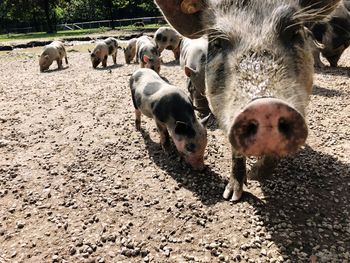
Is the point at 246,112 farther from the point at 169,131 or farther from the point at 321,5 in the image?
the point at 169,131

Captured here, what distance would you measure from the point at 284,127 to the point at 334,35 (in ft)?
31.6

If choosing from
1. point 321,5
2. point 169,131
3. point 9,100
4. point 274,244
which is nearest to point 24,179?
point 169,131

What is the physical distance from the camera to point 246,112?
236cm

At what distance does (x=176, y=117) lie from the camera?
5.40 meters

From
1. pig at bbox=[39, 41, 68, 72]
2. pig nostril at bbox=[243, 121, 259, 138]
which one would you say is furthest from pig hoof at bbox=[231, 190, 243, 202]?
pig at bbox=[39, 41, 68, 72]

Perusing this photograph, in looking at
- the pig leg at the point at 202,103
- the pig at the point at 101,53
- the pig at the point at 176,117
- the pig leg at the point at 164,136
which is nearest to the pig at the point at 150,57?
the pig at the point at 101,53

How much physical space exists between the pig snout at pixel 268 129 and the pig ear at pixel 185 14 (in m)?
1.82

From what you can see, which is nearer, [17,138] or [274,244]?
[274,244]

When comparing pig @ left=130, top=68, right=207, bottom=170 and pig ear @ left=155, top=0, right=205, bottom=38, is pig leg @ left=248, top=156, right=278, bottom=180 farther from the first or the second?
pig ear @ left=155, top=0, right=205, bottom=38

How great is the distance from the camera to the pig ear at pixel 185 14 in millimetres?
3971

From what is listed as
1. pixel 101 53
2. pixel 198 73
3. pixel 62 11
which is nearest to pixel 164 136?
pixel 198 73

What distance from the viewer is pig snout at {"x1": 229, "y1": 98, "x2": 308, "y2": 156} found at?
232 centimetres

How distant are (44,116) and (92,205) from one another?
14.1 feet

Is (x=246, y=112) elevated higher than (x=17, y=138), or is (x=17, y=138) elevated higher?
(x=246, y=112)
